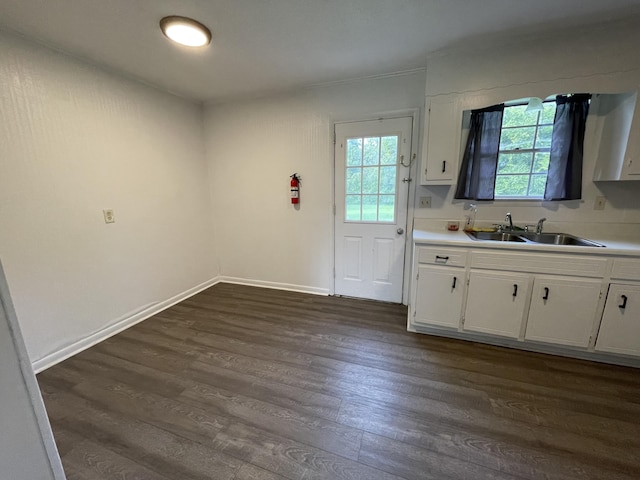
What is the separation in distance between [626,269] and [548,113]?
1420 mm

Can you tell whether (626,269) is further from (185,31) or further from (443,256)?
(185,31)

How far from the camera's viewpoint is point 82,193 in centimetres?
223

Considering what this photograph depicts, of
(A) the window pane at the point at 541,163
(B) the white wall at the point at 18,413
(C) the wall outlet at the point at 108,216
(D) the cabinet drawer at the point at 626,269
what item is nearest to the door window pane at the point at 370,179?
(A) the window pane at the point at 541,163

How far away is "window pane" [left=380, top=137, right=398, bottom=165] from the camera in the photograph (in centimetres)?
278

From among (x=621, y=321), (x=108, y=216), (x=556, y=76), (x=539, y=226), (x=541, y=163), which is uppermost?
(x=556, y=76)

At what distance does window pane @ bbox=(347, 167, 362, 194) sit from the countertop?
87 cm

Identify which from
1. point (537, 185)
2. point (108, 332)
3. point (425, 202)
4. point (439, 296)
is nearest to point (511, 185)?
point (537, 185)

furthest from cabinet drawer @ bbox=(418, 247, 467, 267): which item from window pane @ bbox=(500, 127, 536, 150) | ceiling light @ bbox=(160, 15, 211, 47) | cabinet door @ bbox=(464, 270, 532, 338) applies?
ceiling light @ bbox=(160, 15, 211, 47)

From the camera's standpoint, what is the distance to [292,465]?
1310 millimetres

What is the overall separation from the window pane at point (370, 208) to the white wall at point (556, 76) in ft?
3.34

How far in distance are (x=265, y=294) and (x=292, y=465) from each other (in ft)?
7.31

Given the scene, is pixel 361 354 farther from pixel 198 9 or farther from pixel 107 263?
pixel 198 9

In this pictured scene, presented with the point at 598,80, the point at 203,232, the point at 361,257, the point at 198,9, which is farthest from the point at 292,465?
the point at 598,80

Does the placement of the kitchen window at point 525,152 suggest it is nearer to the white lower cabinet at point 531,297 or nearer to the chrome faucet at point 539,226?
the chrome faucet at point 539,226
